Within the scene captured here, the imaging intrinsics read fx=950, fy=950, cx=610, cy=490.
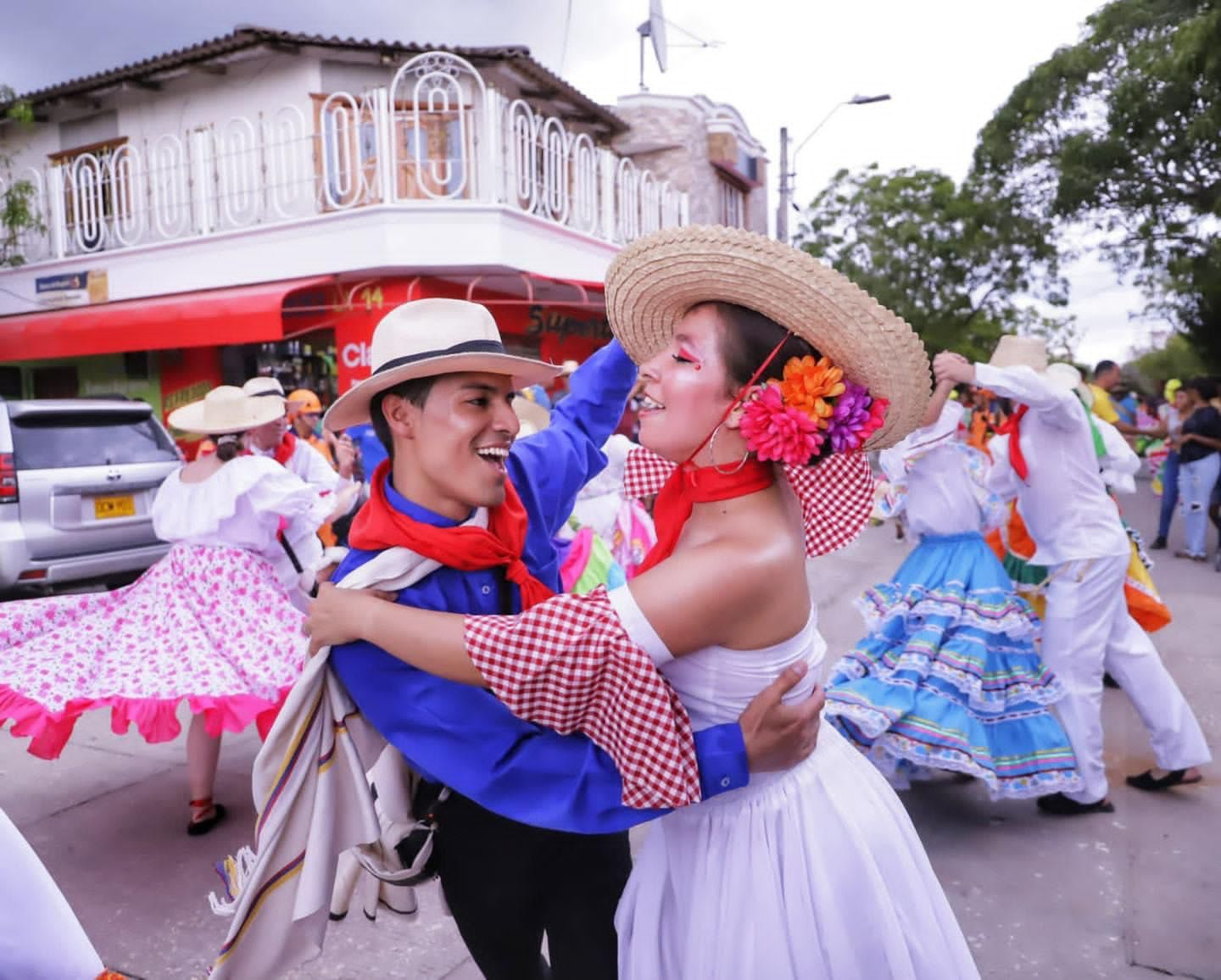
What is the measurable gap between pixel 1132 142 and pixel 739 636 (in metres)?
19.7

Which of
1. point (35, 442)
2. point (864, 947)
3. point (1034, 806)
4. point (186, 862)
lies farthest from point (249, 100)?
point (864, 947)

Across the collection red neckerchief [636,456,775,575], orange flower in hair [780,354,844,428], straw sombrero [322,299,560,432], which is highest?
straw sombrero [322,299,560,432]

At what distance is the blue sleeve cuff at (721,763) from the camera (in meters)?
1.56

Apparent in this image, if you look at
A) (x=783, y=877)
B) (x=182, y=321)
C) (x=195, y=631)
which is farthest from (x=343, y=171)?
(x=783, y=877)

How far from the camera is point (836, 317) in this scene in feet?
5.42

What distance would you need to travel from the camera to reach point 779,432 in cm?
156

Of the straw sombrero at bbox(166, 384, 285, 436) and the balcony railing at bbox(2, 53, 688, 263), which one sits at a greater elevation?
the balcony railing at bbox(2, 53, 688, 263)

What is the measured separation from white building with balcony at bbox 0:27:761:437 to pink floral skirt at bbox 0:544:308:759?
24.0 ft

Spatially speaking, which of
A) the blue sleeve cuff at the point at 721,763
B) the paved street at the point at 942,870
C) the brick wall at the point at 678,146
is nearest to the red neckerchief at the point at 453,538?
the blue sleeve cuff at the point at 721,763

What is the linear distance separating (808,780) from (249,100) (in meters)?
14.1

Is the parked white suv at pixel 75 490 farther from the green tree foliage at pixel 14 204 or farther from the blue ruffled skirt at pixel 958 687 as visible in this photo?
the green tree foliage at pixel 14 204

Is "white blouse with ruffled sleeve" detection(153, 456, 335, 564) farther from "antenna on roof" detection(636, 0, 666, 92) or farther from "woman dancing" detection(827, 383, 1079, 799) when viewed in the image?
"antenna on roof" detection(636, 0, 666, 92)

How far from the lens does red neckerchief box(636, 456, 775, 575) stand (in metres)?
1.64

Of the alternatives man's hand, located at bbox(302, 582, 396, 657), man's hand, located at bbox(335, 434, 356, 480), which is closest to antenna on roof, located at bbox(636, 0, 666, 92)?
man's hand, located at bbox(335, 434, 356, 480)
